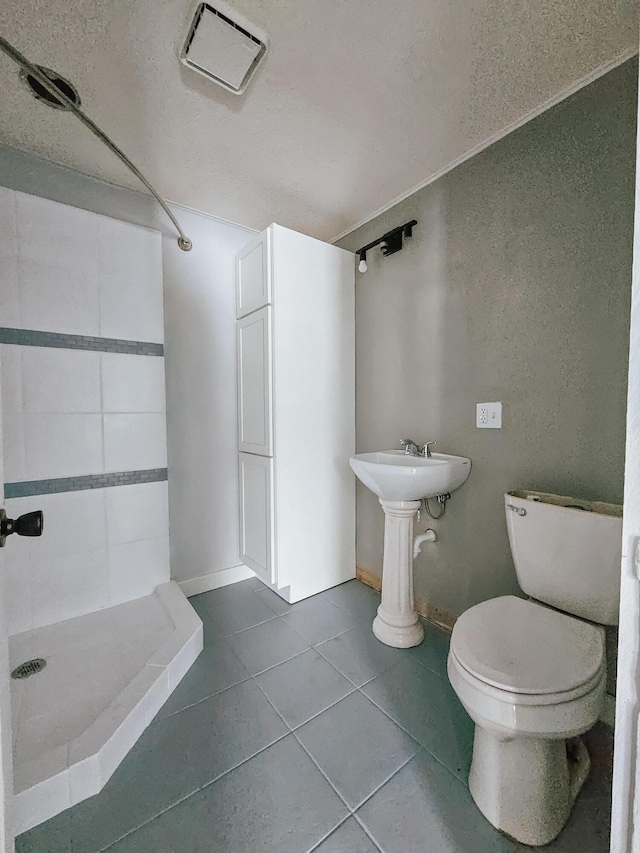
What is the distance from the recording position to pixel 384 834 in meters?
0.92

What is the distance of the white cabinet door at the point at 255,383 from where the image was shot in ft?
6.13

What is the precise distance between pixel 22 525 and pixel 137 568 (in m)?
1.57

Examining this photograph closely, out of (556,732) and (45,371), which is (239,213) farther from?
(556,732)

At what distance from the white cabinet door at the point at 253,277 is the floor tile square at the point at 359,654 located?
171 cm

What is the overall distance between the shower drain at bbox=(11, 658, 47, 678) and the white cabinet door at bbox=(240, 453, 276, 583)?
3.22 feet

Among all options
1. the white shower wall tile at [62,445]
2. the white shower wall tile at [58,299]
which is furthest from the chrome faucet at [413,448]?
the white shower wall tile at [58,299]

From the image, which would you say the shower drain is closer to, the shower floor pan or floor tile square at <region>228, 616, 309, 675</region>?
the shower floor pan

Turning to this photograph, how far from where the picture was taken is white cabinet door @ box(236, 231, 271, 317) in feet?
6.04

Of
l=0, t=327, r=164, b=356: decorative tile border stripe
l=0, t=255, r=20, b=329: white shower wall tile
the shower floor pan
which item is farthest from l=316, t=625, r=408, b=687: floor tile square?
l=0, t=255, r=20, b=329: white shower wall tile

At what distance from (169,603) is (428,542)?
1.38 meters

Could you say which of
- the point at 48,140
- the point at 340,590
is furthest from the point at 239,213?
the point at 340,590

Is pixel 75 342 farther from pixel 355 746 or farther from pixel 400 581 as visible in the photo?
pixel 355 746

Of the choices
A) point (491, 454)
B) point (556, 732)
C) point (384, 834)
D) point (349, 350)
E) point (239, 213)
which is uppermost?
point (239, 213)

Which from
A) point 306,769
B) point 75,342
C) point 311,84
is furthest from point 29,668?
point 311,84
